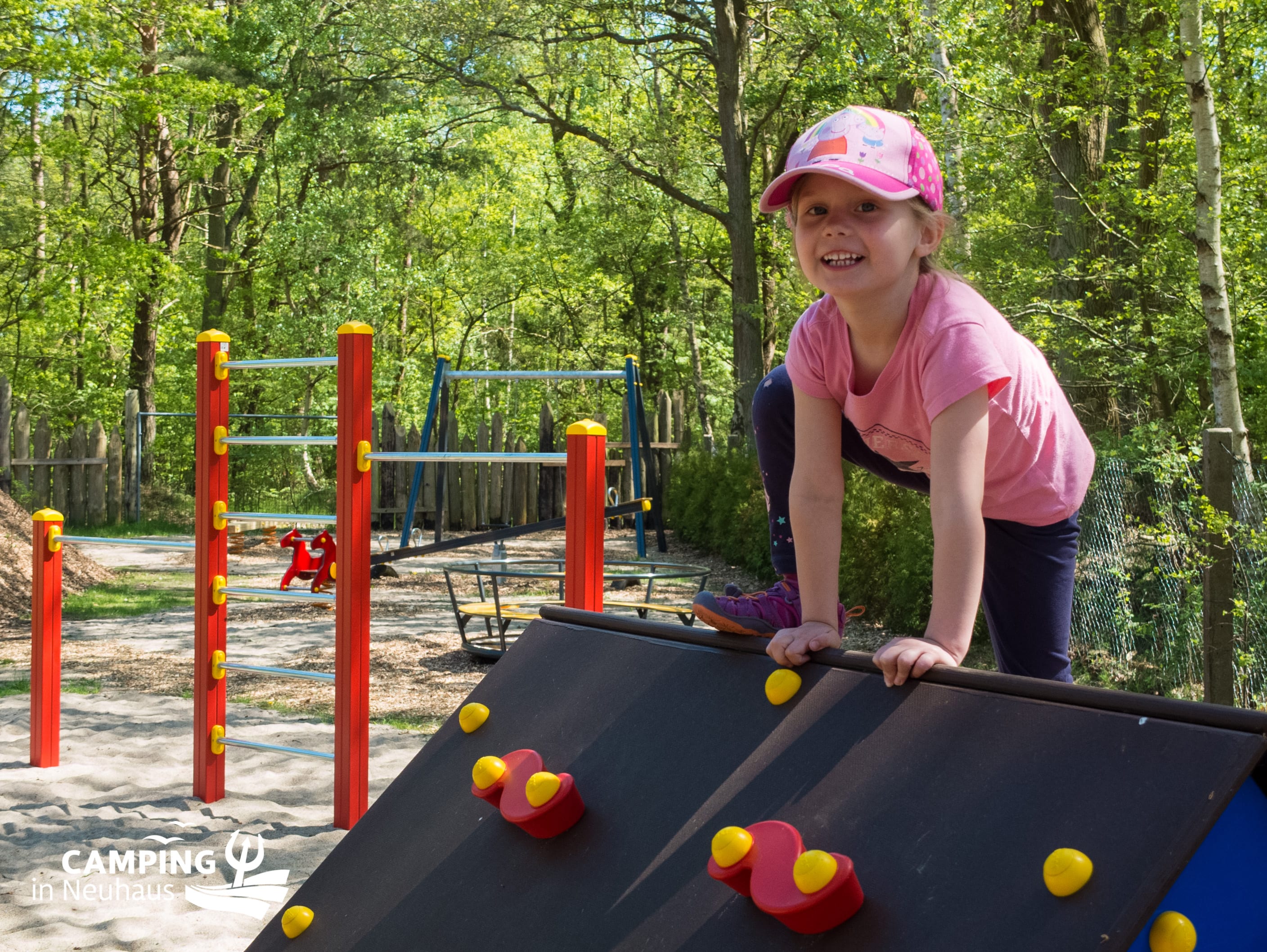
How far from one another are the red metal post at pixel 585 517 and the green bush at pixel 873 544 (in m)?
2.49

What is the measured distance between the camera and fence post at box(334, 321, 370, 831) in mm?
3707

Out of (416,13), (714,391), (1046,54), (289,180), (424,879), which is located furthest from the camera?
(714,391)

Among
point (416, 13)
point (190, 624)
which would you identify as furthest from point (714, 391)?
point (190, 624)

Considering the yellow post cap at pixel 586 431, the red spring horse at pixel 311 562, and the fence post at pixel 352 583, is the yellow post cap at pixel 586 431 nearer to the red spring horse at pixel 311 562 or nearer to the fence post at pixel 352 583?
the fence post at pixel 352 583

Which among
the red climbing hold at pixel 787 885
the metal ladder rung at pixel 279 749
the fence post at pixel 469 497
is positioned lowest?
the metal ladder rung at pixel 279 749

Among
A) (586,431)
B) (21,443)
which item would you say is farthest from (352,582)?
(21,443)

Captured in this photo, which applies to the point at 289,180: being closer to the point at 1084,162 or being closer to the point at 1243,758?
the point at 1084,162

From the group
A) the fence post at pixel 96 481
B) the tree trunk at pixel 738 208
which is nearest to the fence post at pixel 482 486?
the tree trunk at pixel 738 208

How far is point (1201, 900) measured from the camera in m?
1.12

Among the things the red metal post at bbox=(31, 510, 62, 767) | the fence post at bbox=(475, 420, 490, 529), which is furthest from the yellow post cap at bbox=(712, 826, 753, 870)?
the fence post at bbox=(475, 420, 490, 529)

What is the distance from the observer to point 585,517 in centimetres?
335

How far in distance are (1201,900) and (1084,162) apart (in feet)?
28.8

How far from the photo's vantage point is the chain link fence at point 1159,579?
450 cm

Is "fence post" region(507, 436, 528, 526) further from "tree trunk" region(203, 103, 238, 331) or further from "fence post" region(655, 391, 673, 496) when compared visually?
"tree trunk" region(203, 103, 238, 331)
